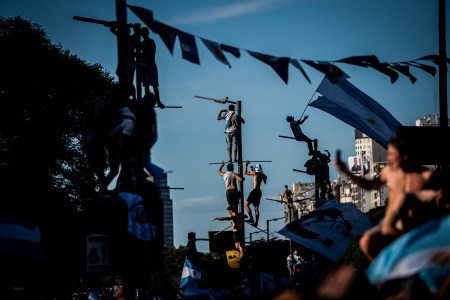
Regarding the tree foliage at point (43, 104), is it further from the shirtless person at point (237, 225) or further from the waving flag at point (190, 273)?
the waving flag at point (190, 273)

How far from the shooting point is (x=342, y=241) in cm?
1481

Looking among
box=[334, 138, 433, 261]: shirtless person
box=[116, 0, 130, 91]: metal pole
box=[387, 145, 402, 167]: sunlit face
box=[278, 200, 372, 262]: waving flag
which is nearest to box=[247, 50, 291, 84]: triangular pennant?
box=[116, 0, 130, 91]: metal pole

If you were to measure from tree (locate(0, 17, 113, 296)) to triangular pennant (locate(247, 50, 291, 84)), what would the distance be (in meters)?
20.2

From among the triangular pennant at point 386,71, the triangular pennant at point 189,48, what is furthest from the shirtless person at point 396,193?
the triangular pennant at point 386,71

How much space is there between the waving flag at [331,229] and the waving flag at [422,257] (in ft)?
21.2

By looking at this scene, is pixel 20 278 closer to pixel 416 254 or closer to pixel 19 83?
pixel 416 254

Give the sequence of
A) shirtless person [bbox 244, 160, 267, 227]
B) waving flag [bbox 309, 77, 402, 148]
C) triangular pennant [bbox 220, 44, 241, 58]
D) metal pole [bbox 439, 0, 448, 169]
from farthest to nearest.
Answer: shirtless person [bbox 244, 160, 267, 227], waving flag [bbox 309, 77, 402, 148], metal pole [bbox 439, 0, 448, 169], triangular pennant [bbox 220, 44, 241, 58]

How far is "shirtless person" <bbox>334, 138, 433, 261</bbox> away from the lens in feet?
31.1

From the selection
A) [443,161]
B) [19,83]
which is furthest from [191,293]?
[19,83]

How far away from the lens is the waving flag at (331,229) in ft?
48.6

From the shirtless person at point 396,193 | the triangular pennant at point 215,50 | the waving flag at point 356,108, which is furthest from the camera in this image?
the waving flag at point 356,108

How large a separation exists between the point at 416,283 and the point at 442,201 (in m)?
1.24

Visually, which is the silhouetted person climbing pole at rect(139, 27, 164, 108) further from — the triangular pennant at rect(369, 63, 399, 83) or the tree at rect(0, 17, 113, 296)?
the tree at rect(0, 17, 113, 296)

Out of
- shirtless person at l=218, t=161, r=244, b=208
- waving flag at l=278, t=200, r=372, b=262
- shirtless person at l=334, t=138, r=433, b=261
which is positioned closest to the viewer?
shirtless person at l=334, t=138, r=433, b=261
